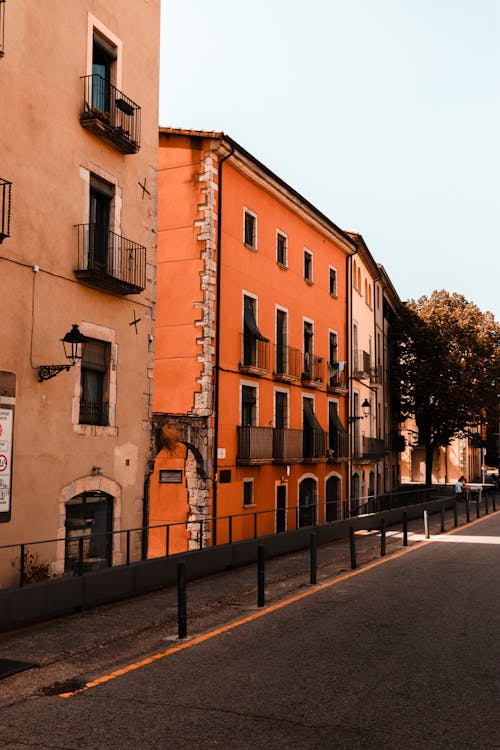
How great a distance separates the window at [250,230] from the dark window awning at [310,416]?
22.3 feet

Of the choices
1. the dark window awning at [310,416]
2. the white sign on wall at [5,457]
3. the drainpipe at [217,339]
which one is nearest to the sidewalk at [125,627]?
the white sign on wall at [5,457]

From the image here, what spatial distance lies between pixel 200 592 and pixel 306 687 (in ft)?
22.6

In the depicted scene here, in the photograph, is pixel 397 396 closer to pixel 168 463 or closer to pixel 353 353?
pixel 353 353

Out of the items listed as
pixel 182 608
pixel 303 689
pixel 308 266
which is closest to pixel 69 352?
pixel 182 608

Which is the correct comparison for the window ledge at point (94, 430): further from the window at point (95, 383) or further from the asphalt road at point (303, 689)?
the asphalt road at point (303, 689)

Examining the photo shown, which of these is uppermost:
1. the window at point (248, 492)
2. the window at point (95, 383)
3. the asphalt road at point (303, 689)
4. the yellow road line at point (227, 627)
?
the window at point (95, 383)

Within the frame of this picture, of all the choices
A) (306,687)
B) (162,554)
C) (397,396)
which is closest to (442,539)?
(162,554)

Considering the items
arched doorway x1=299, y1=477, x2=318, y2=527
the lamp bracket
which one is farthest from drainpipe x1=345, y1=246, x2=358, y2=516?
the lamp bracket

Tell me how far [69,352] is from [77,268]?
5.49 ft

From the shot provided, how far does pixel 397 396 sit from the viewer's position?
50.2m

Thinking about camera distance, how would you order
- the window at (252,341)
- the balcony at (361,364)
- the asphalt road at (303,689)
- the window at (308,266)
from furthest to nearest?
the balcony at (361,364)
the window at (308,266)
the window at (252,341)
the asphalt road at (303,689)

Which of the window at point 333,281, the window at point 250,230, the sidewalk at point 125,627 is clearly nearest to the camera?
the sidewalk at point 125,627

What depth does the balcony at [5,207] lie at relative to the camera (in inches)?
492

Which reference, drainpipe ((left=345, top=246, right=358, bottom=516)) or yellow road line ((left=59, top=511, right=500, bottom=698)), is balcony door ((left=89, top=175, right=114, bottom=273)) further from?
drainpipe ((left=345, top=246, right=358, bottom=516))
